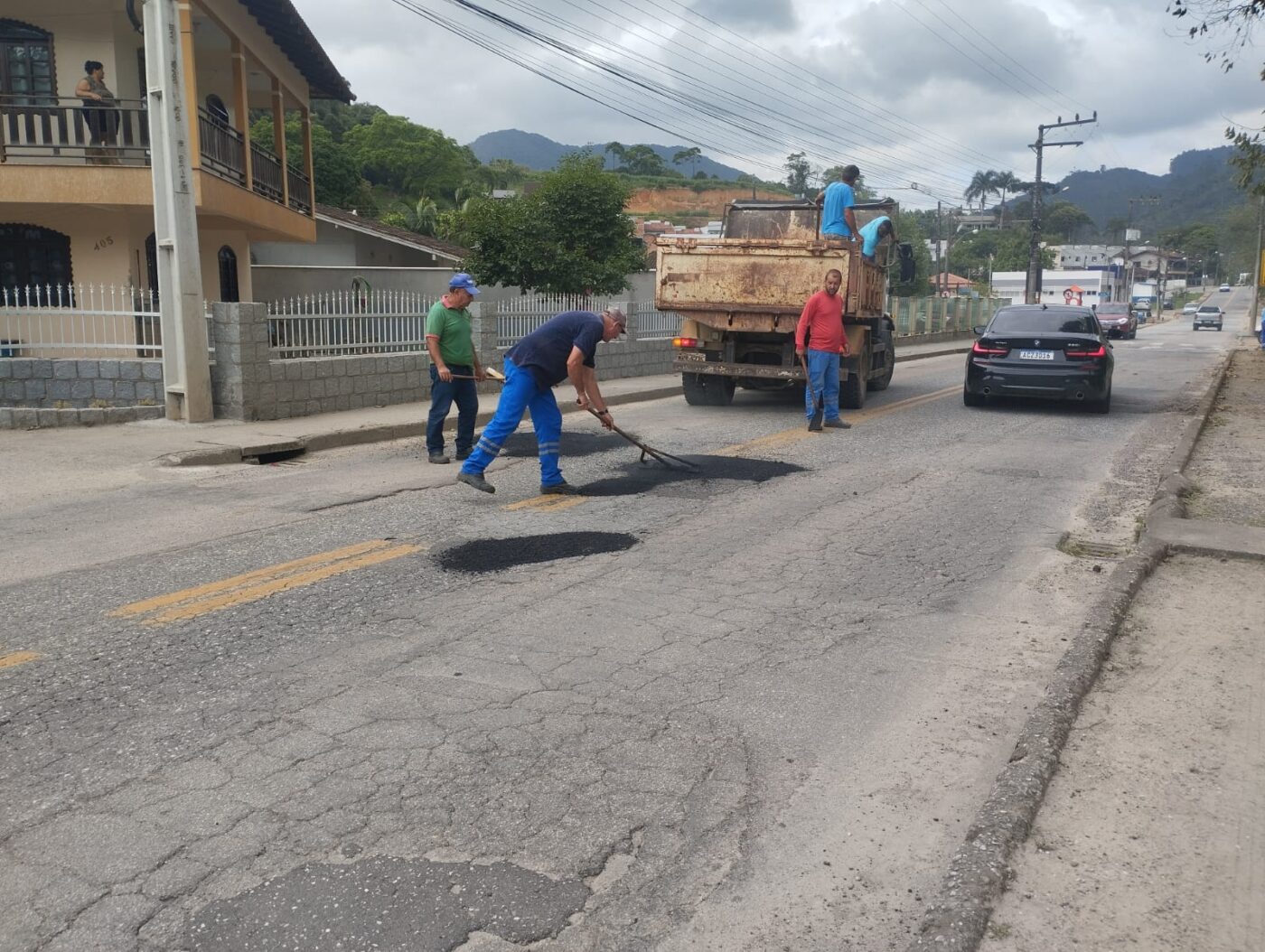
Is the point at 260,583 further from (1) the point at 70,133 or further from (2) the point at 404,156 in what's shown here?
(2) the point at 404,156

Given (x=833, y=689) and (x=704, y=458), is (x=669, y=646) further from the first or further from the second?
(x=704, y=458)

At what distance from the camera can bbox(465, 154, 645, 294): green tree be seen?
26500 millimetres

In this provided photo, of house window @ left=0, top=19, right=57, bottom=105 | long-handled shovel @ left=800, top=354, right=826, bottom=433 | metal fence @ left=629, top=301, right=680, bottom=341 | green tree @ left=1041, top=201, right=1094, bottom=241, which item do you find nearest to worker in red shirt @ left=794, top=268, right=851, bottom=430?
long-handled shovel @ left=800, top=354, right=826, bottom=433

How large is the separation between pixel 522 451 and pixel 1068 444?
5.83 metres

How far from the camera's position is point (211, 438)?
433 inches

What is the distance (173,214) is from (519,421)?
18.6ft

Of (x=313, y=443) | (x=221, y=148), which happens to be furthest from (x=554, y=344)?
(x=221, y=148)

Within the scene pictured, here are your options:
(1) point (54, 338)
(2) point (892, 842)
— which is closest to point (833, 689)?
(2) point (892, 842)

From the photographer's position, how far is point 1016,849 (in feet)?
10.7

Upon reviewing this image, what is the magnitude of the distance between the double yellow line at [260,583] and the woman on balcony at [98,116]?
12.6 m

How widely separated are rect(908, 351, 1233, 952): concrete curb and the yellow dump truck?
7323 millimetres

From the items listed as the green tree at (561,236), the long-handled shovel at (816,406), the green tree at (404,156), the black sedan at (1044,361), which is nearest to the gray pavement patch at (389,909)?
the long-handled shovel at (816,406)

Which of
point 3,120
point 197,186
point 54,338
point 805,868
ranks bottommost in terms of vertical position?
point 805,868

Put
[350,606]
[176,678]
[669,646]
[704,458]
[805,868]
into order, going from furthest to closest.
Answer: [704,458] → [350,606] → [669,646] → [176,678] → [805,868]
